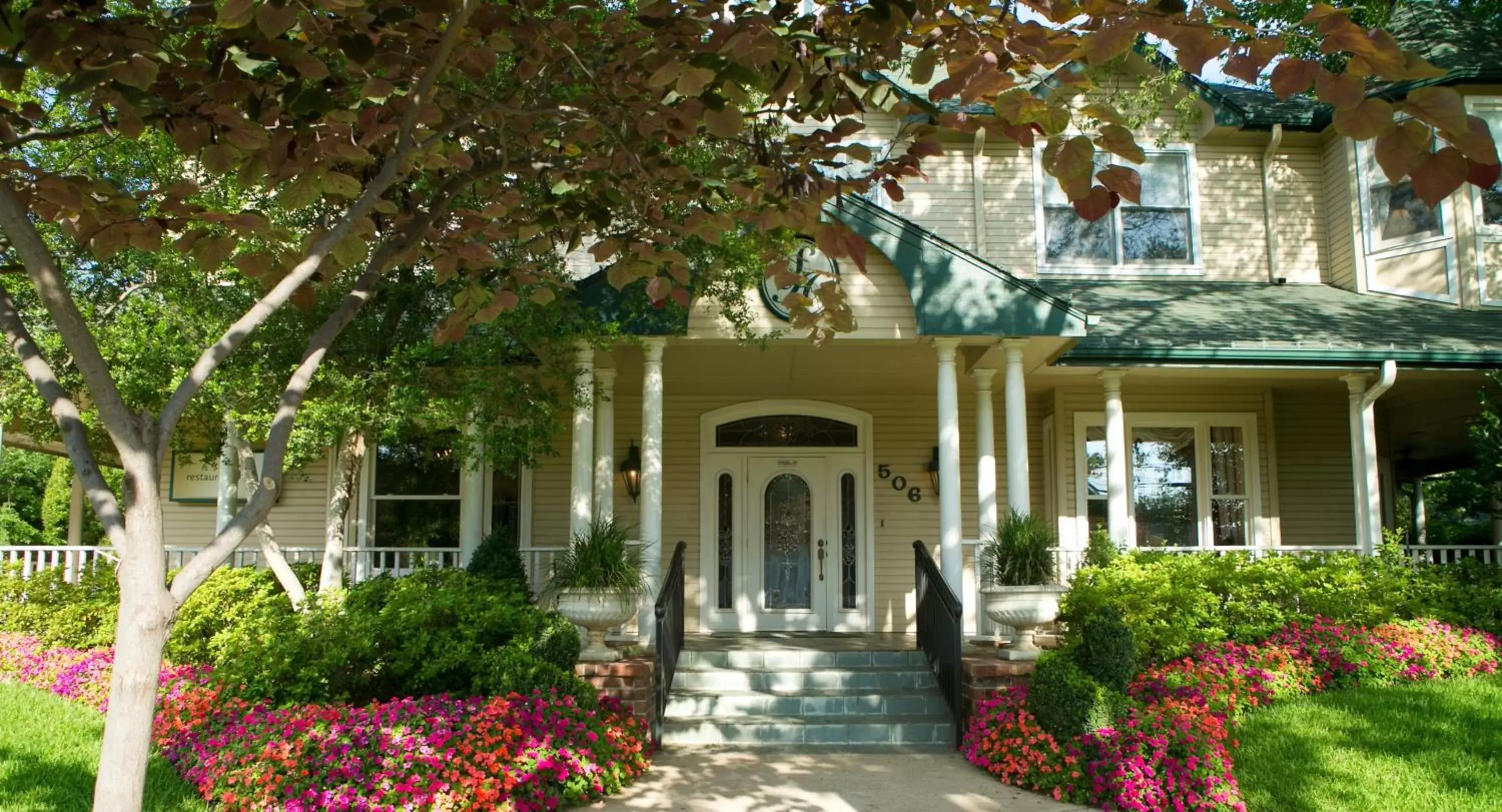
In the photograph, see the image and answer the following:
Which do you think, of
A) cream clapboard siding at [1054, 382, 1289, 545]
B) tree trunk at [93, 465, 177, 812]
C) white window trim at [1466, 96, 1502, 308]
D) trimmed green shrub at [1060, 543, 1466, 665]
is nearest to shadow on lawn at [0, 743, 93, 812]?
tree trunk at [93, 465, 177, 812]

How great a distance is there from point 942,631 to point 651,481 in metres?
2.69

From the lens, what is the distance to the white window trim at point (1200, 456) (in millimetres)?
12336

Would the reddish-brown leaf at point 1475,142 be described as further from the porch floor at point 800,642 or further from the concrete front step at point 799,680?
the porch floor at point 800,642

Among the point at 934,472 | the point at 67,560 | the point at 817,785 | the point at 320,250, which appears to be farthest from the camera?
the point at 934,472

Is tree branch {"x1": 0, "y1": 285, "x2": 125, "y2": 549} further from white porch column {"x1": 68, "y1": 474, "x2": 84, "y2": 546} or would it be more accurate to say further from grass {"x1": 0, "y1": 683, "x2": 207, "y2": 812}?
white porch column {"x1": 68, "y1": 474, "x2": 84, "y2": 546}

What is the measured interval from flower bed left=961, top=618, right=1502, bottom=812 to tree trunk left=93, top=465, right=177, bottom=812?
5453 millimetres

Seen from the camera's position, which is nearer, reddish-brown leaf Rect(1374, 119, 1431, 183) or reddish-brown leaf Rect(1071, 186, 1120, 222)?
reddish-brown leaf Rect(1374, 119, 1431, 183)

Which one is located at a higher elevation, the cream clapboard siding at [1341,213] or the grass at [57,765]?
the cream clapboard siding at [1341,213]

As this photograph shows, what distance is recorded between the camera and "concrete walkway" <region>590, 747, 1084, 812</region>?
680 cm

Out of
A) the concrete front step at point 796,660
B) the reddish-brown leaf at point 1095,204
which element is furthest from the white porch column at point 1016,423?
the reddish-brown leaf at point 1095,204

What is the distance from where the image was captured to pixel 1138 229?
524 inches

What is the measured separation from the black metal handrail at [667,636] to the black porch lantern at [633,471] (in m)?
1.98

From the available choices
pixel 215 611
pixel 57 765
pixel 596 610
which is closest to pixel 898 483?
pixel 596 610

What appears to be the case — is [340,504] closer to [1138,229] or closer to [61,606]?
[61,606]
